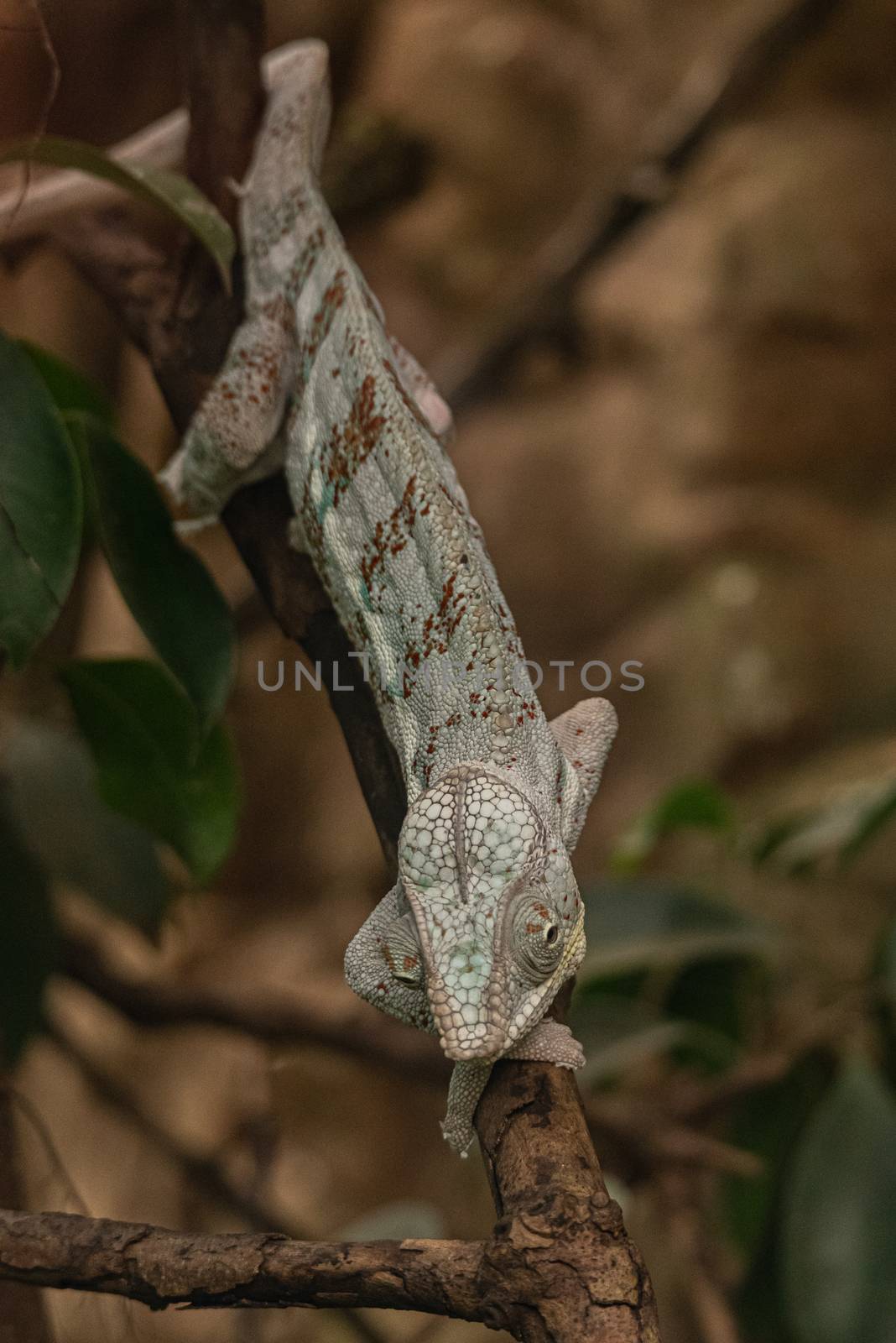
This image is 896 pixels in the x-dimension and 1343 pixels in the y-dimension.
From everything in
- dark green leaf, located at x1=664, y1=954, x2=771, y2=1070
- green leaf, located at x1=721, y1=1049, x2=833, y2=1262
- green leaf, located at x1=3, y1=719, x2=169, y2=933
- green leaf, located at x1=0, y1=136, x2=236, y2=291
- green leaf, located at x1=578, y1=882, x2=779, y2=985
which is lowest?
green leaf, located at x1=721, y1=1049, x2=833, y2=1262

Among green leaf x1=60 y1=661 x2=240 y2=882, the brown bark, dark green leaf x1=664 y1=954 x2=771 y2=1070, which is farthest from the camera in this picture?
dark green leaf x1=664 y1=954 x2=771 y2=1070

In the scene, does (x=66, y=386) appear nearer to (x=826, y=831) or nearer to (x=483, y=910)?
(x=483, y=910)

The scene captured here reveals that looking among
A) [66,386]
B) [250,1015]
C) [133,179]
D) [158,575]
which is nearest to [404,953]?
[158,575]

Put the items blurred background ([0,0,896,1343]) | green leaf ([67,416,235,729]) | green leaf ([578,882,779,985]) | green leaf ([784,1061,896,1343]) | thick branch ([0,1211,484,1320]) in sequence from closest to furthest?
thick branch ([0,1211,484,1320]), green leaf ([67,416,235,729]), green leaf ([784,1061,896,1343]), green leaf ([578,882,779,985]), blurred background ([0,0,896,1343])

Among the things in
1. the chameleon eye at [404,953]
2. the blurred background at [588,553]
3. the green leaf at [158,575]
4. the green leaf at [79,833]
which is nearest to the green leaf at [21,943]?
the green leaf at [79,833]

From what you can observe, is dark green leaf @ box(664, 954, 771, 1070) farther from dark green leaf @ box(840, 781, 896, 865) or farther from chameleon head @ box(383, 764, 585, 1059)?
chameleon head @ box(383, 764, 585, 1059)

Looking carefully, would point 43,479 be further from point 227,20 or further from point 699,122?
point 699,122

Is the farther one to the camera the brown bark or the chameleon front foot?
the brown bark

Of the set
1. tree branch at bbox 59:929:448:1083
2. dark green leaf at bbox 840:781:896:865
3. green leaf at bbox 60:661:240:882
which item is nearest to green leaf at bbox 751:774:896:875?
dark green leaf at bbox 840:781:896:865
